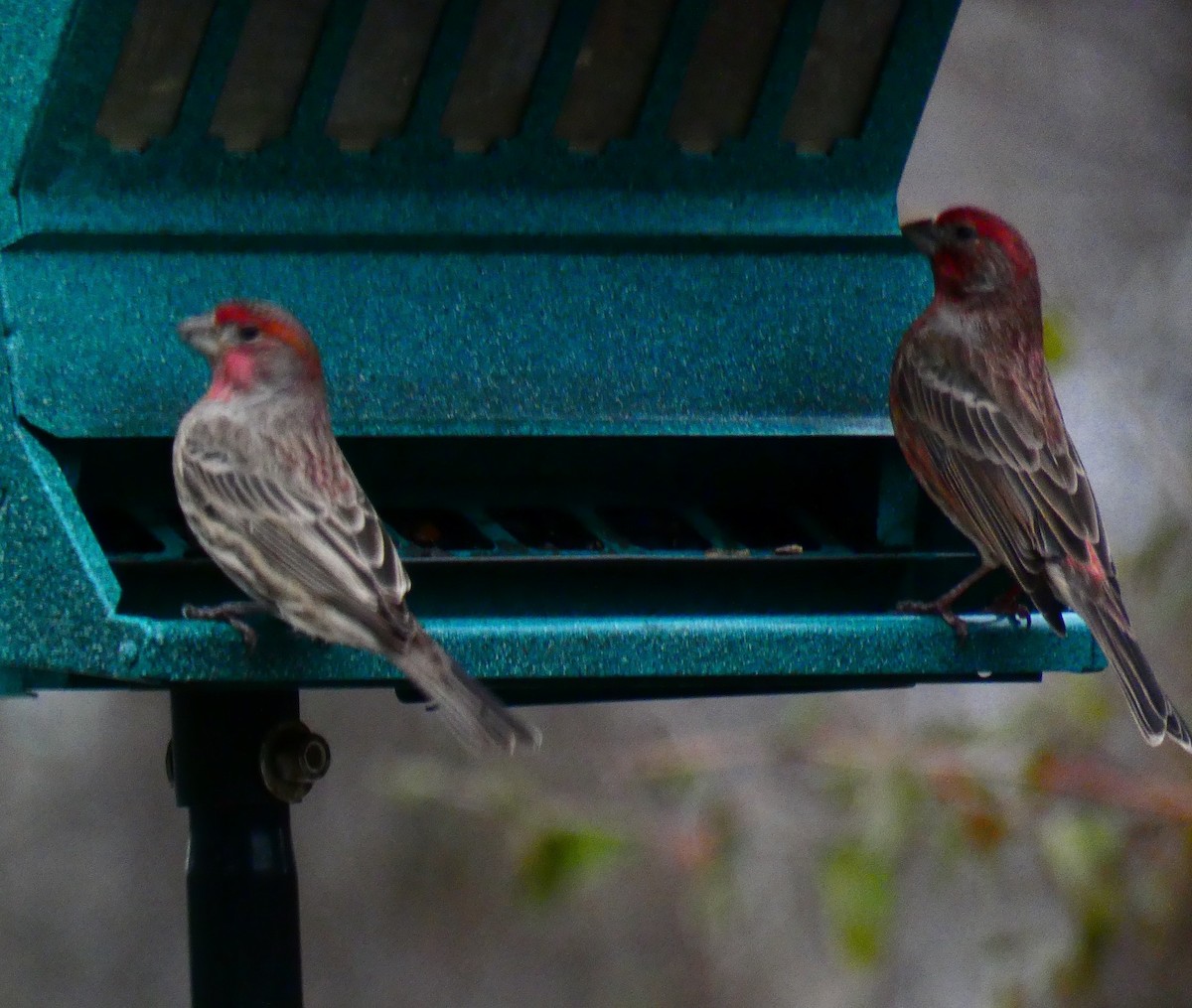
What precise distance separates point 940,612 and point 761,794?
436cm

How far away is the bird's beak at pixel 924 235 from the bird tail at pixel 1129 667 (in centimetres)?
92

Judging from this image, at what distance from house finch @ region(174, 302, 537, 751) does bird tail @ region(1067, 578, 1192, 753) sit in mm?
1446

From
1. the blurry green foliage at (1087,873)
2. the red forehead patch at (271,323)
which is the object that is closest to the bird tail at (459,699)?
the red forehead patch at (271,323)

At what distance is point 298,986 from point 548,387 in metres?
1.32

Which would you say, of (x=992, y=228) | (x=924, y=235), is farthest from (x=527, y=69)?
(x=992, y=228)

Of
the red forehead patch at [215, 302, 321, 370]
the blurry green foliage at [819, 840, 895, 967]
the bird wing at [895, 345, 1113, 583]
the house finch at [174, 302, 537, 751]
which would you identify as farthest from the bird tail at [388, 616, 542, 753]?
the blurry green foliage at [819, 840, 895, 967]

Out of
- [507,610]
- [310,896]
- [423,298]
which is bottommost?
[310,896]

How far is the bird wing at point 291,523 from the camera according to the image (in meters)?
4.61

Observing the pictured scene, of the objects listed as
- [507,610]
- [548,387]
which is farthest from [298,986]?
[548,387]

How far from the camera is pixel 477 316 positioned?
5316 millimetres

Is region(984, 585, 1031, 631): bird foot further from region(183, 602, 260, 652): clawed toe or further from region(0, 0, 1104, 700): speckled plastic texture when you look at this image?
region(183, 602, 260, 652): clawed toe

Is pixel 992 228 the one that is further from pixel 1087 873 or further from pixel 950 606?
pixel 1087 873

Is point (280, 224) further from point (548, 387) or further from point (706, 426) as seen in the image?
point (706, 426)

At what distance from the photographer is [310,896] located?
9.90 metres
